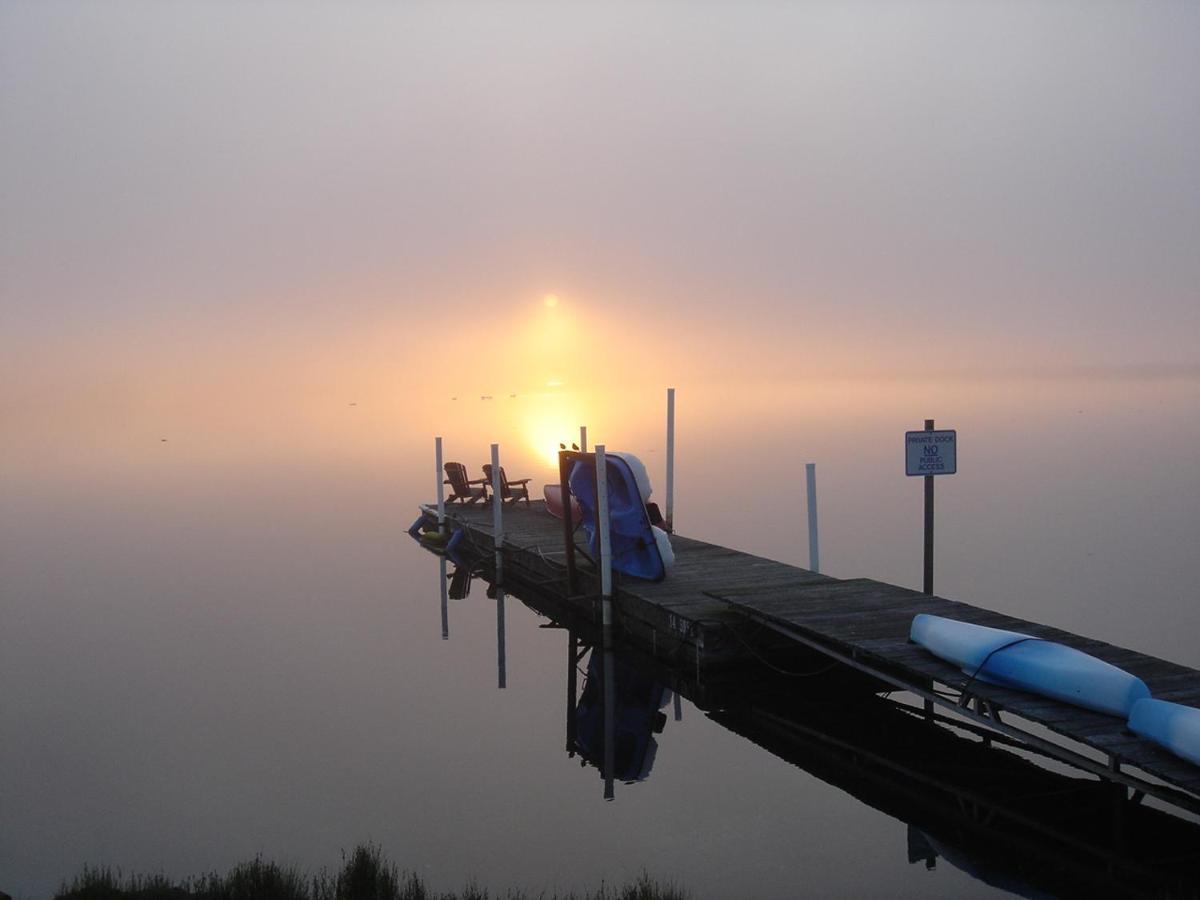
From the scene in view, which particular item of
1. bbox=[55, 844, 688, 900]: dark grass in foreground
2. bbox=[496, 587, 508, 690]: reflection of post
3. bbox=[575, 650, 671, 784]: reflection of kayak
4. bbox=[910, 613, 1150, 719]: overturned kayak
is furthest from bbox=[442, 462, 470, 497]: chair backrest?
bbox=[55, 844, 688, 900]: dark grass in foreground

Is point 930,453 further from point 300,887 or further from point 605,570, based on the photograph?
point 300,887

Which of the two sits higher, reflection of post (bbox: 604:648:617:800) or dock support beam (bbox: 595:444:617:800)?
dock support beam (bbox: 595:444:617:800)

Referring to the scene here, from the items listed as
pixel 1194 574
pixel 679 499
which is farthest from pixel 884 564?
pixel 679 499

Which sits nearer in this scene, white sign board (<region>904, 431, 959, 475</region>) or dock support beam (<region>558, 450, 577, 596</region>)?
white sign board (<region>904, 431, 959, 475</region>)

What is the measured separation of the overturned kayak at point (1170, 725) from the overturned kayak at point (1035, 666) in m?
0.28

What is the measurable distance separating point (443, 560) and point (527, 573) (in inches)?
223

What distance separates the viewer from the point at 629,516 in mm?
14422

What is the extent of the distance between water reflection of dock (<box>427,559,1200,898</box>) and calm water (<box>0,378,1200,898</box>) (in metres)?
0.24

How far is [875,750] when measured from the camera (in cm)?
1052

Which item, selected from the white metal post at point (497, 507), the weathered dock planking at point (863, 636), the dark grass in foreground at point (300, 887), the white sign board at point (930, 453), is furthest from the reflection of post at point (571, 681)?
the white sign board at point (930, 453)

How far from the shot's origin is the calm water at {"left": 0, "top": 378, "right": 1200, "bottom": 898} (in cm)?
934

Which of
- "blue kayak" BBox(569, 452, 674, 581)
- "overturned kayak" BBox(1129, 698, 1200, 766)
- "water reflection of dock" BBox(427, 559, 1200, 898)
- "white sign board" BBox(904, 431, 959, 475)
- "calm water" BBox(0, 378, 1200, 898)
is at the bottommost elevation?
"calm water" BBox(0, 378, 1200, 898)

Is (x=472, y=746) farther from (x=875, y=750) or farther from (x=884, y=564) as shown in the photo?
(x=884, y=564)

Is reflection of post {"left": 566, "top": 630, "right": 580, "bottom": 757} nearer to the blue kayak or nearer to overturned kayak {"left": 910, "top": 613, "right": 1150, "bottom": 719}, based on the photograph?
the blue kayak
